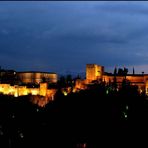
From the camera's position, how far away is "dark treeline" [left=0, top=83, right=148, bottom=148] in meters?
42.5

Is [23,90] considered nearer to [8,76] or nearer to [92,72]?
→ [92,72]

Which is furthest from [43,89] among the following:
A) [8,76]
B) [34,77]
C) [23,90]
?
[34,77]

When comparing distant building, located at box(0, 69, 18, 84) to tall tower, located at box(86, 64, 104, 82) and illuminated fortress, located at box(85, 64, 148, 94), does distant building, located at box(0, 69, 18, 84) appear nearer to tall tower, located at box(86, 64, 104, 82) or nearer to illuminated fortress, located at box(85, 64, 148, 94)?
tall tower, located at box(86, 64, 104, 82)

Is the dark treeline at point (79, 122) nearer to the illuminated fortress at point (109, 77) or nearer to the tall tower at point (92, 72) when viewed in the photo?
the illuminated fortress at point (109, 77)

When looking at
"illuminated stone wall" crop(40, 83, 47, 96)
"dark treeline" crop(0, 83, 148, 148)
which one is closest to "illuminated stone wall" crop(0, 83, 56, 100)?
"illuminated stone wall" crop(40, 83, 47, 96)

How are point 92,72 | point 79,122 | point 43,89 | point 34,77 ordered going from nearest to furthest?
point 79,122 < point 43,89 < point 92,72 < point 34,77

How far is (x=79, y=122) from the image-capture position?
151 feet

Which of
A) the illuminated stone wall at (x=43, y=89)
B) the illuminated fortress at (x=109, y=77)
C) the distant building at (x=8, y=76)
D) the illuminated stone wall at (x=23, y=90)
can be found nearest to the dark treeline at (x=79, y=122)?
the illuminated stone wall at (x=43, y=89)

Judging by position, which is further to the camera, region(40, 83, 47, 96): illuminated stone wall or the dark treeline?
region(40, 83, 47, 96): illuminated stone wall

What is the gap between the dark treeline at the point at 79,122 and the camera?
140 ft

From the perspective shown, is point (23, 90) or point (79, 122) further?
point (23, 90)

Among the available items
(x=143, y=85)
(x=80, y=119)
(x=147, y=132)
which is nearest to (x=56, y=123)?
(x=80, y=119)

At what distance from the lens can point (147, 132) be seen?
44.2 metres

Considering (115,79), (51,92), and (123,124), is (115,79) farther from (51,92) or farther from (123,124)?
(123,124)
